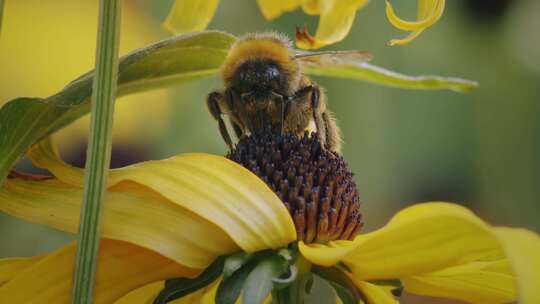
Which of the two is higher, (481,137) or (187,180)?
(187,180)

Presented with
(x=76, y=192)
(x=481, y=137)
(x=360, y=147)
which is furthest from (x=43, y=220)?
(x=481, y=137)

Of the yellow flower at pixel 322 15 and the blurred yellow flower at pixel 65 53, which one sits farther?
the blurred yellow flower at pixel 65 53

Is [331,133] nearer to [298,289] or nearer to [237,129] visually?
[237,129]

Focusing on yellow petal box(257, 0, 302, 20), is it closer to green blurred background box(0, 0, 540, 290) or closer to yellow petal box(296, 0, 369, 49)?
yellow petal box(296, 0, 369, 49)

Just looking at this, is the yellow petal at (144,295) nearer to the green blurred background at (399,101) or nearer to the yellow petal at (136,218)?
the yellow petal at (136,218)

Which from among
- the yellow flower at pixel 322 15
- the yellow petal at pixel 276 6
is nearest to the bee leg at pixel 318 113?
the yellow flower at pixel 322 15

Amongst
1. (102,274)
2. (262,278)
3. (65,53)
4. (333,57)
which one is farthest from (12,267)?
(65,53)

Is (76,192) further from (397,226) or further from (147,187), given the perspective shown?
(397,226)
